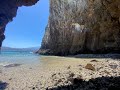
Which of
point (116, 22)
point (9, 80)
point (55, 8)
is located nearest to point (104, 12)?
point (116, 22)

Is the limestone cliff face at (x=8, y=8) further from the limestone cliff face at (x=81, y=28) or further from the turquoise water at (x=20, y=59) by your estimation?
the limestone cliff face at (x=81, y=28)

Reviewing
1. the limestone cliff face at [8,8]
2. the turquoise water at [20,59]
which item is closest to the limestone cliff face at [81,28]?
the turquoise water at [20,59]

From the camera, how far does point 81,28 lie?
4162cm

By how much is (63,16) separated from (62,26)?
6.75 ft

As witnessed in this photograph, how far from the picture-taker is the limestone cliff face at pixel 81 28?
35.2 metres

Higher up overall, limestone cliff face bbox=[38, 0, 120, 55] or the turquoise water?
limestone cliff face bbox=[38, 0, 120, 55]

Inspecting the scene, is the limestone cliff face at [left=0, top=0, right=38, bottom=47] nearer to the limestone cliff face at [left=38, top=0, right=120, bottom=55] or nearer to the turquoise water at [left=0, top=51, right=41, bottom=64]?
the turquoise water at [left=0, top=51, right=41, bottom=64]

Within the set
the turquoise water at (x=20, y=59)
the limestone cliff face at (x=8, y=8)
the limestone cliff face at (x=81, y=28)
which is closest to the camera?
the limestone cliff face at (x=8, y=8)

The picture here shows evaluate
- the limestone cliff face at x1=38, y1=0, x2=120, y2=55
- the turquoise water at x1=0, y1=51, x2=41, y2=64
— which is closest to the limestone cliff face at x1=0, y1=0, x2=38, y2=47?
the turquoise water at x1=0, y1=51, x2=41, y2=64

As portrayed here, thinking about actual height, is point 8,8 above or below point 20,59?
above

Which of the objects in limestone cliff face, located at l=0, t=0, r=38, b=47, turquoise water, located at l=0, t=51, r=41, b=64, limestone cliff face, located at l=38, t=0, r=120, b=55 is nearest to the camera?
limestone cliff face, located at l=0, t=0, r=38, b=47

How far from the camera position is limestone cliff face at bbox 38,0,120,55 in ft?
116

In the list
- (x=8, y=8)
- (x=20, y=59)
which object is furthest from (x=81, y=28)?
(x=8, y=8)

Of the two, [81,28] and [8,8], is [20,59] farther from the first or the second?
[8,8]
